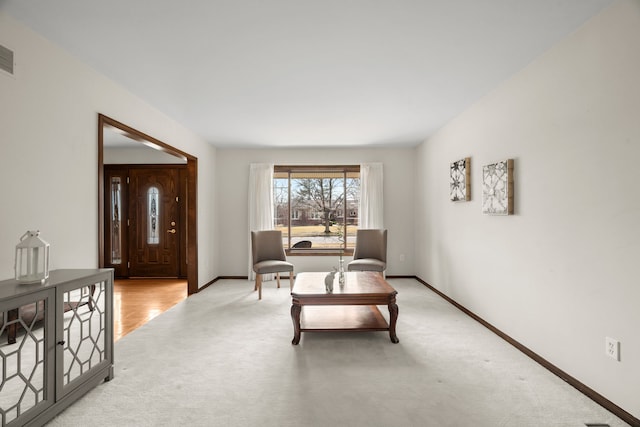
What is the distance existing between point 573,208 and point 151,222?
21.1ft

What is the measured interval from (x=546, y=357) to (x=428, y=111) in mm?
2818

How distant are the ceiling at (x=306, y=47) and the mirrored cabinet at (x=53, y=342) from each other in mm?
1673

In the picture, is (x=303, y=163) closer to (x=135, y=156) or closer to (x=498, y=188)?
(x=135, y=156)

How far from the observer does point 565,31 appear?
238 centimetres

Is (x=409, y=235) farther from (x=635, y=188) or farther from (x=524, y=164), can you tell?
(x=635, y=188)

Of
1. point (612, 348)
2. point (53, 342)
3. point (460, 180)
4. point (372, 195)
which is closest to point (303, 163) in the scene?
point (372, 195)

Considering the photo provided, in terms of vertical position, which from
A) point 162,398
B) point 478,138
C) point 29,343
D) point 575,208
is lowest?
point 162,398

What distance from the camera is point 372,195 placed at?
6.22 m

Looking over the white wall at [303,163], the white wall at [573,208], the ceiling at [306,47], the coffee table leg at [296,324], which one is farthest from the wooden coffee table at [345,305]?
the white wall at [303,163]

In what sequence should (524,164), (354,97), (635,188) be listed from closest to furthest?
(635,188) < (524,164) < (354,97)

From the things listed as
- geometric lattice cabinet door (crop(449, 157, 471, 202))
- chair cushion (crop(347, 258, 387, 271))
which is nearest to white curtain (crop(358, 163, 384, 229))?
chair cushion (crop(347, 258, 387, 271))

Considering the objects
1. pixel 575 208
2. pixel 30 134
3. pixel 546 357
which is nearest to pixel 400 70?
pixel 575 208

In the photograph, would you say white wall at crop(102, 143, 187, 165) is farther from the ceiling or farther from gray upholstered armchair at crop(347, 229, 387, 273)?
gray upholstered armchair at crop(347, 229, 387, 273)

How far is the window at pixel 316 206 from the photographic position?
6445 millimetres
